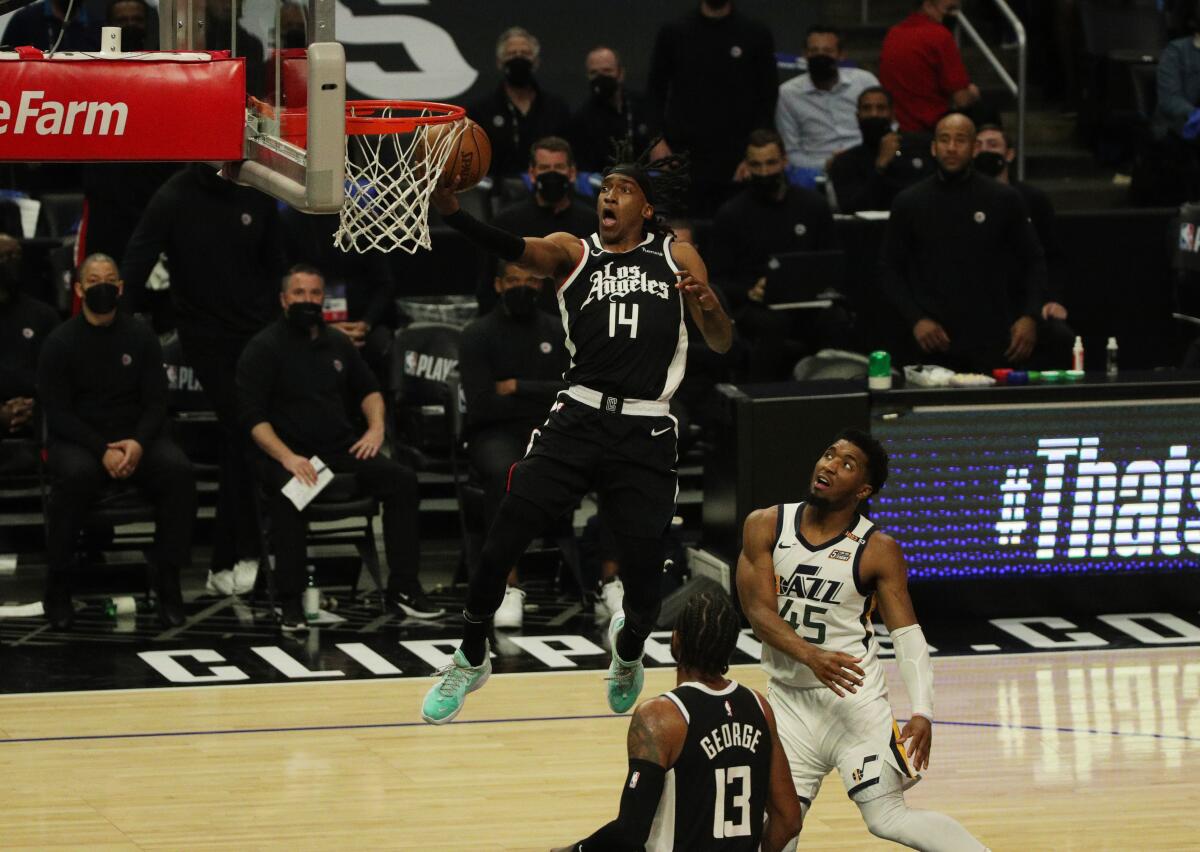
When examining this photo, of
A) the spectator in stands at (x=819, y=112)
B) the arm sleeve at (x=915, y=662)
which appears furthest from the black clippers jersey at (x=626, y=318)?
the spectator in stands at (x=819, y=112)

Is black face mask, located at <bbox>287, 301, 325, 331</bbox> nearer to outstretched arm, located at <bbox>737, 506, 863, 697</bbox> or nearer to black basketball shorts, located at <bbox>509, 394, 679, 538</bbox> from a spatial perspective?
black basketball shorts, located at <bbox>509, 394, 679, 538</bbox>

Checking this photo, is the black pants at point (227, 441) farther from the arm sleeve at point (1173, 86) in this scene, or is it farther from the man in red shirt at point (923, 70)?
the arm sleeve at point (1173, 86)

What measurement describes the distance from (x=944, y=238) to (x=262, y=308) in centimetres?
393

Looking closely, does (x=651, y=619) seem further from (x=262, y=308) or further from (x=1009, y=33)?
(x=1009, y=33)

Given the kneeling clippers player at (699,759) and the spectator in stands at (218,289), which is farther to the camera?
the spectator in stands at (218,289)

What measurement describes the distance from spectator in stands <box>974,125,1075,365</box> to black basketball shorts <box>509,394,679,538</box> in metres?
5.83

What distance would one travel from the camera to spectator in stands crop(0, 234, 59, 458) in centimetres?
1184

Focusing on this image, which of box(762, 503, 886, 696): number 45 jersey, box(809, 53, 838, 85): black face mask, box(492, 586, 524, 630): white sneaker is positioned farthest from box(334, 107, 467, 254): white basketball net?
box(809, 53, 838, 85): black face mask

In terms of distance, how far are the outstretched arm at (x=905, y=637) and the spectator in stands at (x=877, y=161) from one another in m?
6.79

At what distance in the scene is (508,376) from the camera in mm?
11656

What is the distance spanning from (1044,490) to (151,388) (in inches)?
190

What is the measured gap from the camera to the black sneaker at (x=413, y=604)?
11610 millimetres

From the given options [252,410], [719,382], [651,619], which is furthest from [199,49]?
[719,382]

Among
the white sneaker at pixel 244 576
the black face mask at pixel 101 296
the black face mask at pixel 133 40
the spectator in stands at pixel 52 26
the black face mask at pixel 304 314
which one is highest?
the spectator in stands at pixel 52 26
